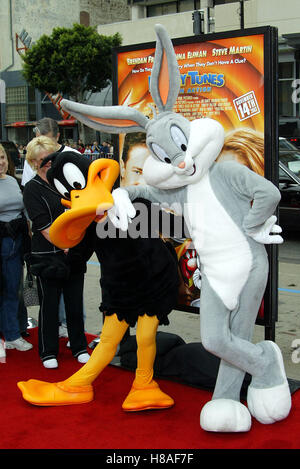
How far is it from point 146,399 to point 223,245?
1006 mm

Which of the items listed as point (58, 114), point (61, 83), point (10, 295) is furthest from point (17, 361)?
point (58, 114)

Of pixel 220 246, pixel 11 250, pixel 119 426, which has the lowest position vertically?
pixel 119 426

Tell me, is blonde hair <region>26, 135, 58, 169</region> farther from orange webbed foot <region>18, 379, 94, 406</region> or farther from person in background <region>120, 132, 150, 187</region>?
orange webbed foot <region>18, 379, 94, 406</region>

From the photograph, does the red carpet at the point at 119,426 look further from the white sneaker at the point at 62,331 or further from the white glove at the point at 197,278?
the white sneaker at the point at 62,331

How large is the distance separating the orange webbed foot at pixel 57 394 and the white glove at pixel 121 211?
1.07m

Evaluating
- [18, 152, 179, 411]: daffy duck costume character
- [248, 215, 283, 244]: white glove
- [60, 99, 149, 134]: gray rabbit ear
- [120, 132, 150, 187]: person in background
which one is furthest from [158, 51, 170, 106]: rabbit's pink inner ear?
[120, 132, 150, 187]: person in background

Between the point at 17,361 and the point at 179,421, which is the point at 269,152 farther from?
the point at 17,361

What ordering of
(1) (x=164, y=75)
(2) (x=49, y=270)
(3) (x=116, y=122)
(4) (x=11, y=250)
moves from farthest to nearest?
1. (4) (x=11, y=250)
2. (2) (x=49, y=270)
3. (3) (x=116, y=122)
4. (1) (x=164, y=75)

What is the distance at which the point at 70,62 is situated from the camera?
88.7 ft

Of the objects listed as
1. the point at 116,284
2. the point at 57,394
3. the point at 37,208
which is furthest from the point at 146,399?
the point at 37,208

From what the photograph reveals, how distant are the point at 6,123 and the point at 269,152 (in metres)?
35.3

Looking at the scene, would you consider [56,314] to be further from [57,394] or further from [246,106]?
[246,106]

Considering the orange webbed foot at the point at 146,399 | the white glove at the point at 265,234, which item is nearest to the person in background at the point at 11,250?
the orange webbed foot at the point at 146,399

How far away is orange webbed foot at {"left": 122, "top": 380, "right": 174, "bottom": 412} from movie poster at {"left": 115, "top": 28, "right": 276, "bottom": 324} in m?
0.84
